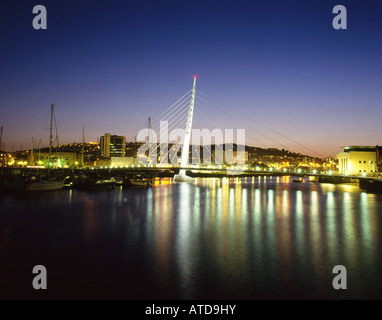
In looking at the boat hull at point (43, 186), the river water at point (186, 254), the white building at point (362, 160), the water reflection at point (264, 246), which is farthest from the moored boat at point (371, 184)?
the boat hull at point (43, 186)

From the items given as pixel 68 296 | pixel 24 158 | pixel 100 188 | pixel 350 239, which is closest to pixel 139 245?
pixel 68 296

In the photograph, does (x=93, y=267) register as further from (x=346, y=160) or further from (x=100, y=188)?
(x=346, y=160)

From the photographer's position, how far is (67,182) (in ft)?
132

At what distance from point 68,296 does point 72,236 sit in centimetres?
746

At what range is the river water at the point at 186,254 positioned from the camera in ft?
27.1

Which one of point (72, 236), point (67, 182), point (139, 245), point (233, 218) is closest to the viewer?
point (139, 245)

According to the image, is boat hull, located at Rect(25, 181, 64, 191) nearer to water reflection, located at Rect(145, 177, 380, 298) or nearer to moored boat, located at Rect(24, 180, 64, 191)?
moored boat, located at Rect(24, 180, 64, 191)

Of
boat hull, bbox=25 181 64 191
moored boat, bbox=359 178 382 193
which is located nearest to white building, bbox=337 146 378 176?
moored boat, bbox=359 178 382 193

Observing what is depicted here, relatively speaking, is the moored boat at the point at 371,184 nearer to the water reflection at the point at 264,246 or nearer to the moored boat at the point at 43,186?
the water reflection at the point at 264,246

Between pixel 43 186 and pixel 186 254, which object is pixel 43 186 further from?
pixel 186 254

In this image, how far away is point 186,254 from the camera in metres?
11.9

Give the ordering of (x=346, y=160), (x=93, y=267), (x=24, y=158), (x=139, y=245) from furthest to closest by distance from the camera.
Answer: (x=24, y=158) → (x=346, y=160) → (x=139, y=245) → (x=93, y=267)

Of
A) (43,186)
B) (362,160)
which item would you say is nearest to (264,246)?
(43,186)
